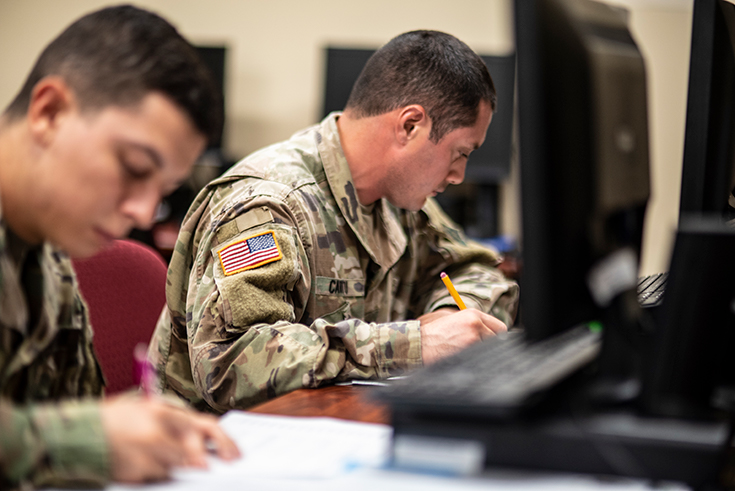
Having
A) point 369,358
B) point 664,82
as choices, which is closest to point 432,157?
point 369,358

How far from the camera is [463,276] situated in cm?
148

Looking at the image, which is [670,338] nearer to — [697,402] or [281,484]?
[697,402]

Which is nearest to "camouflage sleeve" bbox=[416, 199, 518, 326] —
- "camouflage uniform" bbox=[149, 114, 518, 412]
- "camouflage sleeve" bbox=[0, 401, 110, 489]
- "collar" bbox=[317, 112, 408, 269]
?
"camouflage uniform" bbox=[149, 114, 518, 412]

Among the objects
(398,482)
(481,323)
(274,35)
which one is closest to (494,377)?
(398,482)

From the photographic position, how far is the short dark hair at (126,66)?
1.96 feet

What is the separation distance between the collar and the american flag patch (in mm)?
280

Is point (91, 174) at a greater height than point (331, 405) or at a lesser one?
greater

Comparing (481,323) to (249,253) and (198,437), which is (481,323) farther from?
(198,437)

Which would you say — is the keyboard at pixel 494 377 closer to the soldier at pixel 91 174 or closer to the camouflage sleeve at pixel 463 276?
the soldier at pixel 91 174

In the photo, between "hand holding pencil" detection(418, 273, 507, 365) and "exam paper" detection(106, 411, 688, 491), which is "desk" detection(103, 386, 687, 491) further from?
"hand holding pencil" detection(418, 273, 507, 365)

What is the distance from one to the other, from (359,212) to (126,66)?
0.71 meters

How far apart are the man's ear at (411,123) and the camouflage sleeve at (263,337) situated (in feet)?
1.38

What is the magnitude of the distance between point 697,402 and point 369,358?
1.50 ft

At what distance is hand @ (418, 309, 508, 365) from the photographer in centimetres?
A: 93
